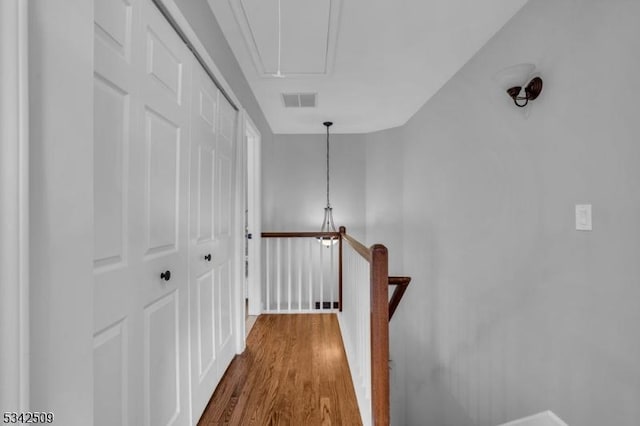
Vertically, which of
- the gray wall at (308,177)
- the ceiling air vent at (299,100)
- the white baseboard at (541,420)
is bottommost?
the white baseboard at (541,420)

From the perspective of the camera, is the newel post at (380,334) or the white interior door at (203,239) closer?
the newel post at (380,334)

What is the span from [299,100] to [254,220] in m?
1.42

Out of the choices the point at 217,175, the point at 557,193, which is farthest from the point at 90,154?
the point at 557,193

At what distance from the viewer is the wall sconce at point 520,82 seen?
1.84m

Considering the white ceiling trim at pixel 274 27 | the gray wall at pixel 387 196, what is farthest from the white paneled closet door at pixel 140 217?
the gray wall at pixel 387 196

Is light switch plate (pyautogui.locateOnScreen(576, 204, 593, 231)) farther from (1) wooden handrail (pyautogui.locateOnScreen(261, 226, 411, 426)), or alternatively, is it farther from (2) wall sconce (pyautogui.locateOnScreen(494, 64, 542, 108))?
(1) wooden handrail (pyautogui.locateOnScreen(261, 226, 411, 426))

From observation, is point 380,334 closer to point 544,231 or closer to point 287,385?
point 287,385

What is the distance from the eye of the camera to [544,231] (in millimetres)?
1832

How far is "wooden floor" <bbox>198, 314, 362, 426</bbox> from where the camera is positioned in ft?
5.75

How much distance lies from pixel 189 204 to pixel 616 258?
6.60ft

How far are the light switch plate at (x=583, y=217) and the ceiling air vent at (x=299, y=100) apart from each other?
8.05ft

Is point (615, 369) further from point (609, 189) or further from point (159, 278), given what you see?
point (159, 278)

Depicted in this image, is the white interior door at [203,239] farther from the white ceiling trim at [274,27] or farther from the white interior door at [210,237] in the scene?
the white ceiling trim at [274,27]

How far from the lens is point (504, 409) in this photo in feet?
6.96
